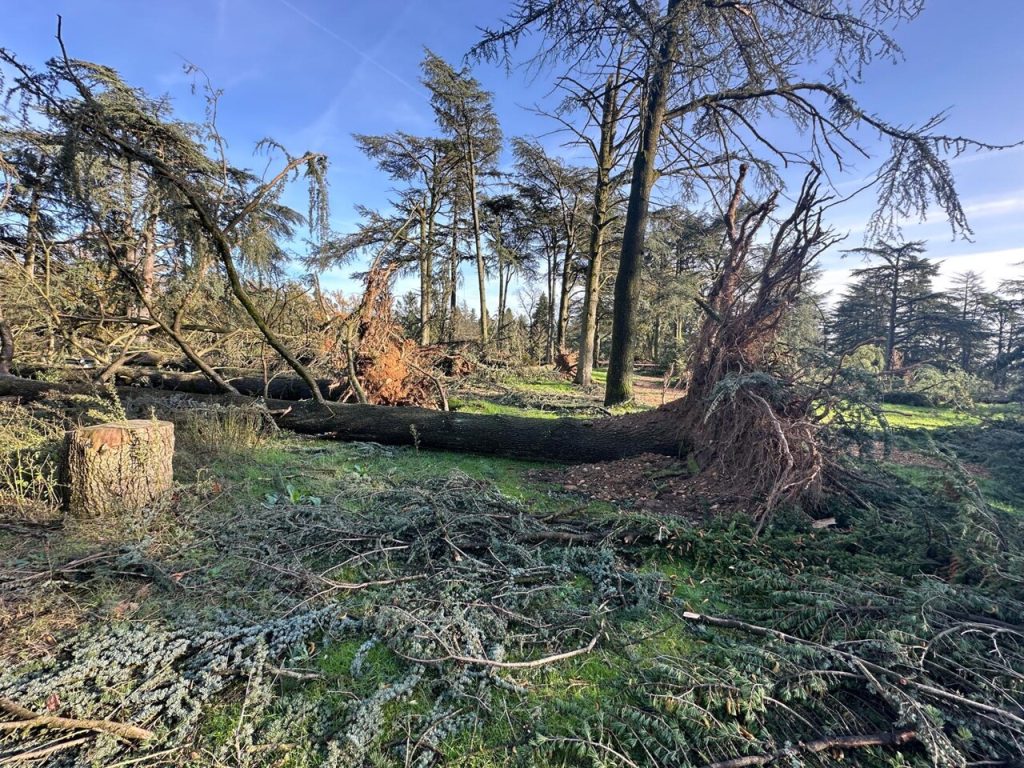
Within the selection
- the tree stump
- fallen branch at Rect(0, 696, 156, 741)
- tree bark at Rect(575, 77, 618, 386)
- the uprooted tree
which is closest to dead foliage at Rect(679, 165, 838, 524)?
the uprooted tree

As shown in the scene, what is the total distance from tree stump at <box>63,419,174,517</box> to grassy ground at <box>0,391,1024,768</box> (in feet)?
0.65

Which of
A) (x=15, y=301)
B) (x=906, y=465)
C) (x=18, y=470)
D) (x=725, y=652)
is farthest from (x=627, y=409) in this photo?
(x=15, y=301)

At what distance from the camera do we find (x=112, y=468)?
325 cm

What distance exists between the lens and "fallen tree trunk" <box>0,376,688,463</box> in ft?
17.0

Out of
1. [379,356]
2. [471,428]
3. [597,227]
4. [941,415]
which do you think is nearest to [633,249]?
[597,227]

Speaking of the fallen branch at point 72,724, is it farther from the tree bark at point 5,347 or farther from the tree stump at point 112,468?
the tree bark at point 5,347

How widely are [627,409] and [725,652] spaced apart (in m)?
6.42

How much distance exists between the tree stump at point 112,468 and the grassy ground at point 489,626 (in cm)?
20

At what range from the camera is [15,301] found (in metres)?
5.91

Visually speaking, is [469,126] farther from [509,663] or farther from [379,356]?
[509,663]

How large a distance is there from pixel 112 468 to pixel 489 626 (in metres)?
3.18

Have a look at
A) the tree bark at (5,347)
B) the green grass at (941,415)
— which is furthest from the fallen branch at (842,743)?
the tree bark at (5,347)

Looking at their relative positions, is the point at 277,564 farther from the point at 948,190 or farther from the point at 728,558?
the point at 948,190

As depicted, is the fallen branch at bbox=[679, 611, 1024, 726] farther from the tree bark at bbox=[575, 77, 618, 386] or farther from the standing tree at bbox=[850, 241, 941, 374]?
the standing tree at bbox=[850, 241, 941, 374]
